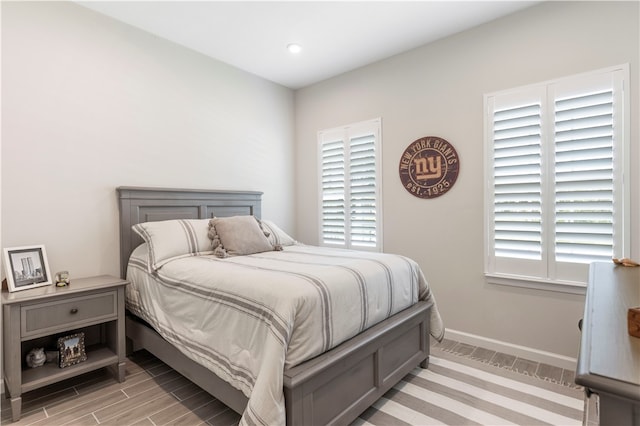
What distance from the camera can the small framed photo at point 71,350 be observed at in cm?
218

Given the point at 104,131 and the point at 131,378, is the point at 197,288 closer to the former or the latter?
the point at 131,378

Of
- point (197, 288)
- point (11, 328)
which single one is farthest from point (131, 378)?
point (197, 288)

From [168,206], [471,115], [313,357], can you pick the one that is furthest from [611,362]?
[168,206]

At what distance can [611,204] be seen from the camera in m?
2.24

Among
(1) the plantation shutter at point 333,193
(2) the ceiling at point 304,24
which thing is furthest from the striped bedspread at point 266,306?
(2) the ceiling at point 304,24

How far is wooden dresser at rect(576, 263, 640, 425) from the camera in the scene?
570 millimetres

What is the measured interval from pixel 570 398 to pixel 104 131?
3870 mm

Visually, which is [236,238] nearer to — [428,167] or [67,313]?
[67,313]

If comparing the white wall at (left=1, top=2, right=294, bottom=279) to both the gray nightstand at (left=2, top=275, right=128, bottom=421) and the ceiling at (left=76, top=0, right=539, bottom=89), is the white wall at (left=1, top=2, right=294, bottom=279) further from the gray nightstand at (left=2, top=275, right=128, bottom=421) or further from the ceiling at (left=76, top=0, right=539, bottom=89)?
the gray nightstand at (left=2, top=275, right=128, bottom=421)

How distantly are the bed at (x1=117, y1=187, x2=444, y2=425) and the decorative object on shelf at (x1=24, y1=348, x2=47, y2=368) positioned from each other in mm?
546

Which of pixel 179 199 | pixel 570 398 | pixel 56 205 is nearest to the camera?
pixel 570 398

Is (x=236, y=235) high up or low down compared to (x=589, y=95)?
down

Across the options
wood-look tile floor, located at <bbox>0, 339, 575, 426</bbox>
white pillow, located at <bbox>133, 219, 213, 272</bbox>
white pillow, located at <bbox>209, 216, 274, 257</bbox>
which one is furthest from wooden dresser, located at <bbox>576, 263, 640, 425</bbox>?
white pillow, located at <bbox>133, 219, 213, 272</bbox>

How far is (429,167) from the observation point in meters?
3.15
